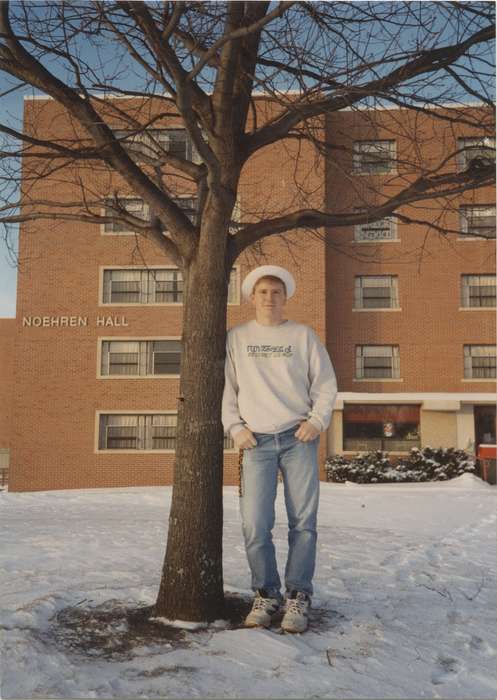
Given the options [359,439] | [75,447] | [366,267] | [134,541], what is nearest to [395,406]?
[359,439]

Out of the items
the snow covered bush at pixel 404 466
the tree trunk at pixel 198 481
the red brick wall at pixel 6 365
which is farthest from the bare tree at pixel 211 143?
the red brick wall at pixel 6 365

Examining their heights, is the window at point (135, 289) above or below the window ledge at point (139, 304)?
above

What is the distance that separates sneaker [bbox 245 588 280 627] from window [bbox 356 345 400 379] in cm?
2309

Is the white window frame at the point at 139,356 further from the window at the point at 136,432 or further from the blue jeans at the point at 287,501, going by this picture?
the blue jeans at the point at 287,501

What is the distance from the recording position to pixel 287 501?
472cm

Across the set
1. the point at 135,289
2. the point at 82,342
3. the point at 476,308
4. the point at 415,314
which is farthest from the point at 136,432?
the point at 476,308

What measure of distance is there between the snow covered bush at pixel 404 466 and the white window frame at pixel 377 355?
289 cm

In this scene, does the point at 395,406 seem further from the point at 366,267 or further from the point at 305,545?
the point at 305,545

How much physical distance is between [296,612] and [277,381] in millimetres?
1406

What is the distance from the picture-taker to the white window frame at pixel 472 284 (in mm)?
27703

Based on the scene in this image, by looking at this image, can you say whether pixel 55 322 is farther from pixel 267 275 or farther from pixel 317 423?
pixel 317 423

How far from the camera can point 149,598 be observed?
5453 mm

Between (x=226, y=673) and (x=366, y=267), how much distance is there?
25.1m

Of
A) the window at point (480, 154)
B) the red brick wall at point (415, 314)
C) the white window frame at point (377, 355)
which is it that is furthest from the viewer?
the white window frame at point (377, 355)
